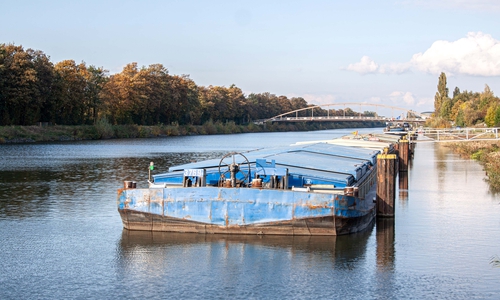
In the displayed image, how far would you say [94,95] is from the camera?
260 feet

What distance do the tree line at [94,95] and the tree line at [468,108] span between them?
39312mm

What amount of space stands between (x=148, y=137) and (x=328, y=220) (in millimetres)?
74674

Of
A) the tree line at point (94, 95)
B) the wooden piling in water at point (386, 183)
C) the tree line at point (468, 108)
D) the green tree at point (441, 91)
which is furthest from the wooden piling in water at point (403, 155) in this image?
the green tree at point (441, 91)

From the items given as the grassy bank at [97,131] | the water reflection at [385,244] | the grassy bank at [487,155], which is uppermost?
the grassy bank at [97,131]

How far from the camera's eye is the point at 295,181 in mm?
17359

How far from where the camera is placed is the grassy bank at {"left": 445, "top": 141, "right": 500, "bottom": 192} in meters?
28.5

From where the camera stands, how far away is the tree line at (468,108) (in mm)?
68062

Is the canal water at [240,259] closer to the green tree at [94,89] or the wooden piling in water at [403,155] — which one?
the wooden piling in water at [403,155]

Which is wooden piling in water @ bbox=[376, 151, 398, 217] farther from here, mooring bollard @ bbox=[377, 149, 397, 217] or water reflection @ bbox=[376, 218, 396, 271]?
water reflection @ bbox=[376, 218, 396, 271]

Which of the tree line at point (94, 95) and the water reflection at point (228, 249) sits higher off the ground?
the tree line at point (94, 95)

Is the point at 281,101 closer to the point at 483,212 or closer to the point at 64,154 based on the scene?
the point at 64,154

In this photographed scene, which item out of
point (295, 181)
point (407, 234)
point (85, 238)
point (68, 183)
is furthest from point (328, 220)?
point (68, 183)

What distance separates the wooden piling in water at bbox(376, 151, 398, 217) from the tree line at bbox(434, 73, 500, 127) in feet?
148

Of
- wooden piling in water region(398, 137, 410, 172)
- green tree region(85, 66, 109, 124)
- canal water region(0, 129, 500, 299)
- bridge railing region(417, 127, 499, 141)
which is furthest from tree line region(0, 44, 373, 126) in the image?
canal water region(0, 129, 500, 299)
